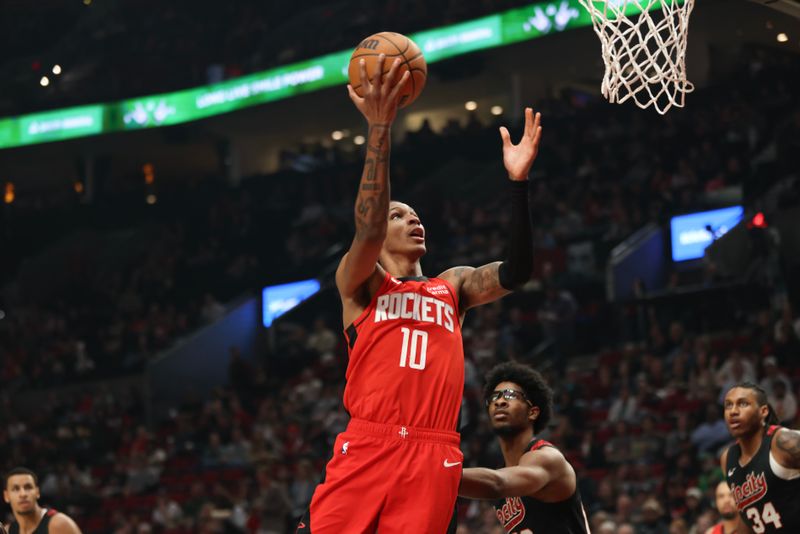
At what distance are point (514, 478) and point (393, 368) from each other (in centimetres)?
74

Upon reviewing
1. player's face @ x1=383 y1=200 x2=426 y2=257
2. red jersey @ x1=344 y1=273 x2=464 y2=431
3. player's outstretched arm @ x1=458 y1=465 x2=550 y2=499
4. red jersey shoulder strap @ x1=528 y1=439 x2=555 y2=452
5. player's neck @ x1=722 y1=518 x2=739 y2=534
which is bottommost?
player's neck @ x1=722 y1=518 x2=739 y2=534

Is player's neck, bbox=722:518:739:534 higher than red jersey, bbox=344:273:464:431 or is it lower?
lower

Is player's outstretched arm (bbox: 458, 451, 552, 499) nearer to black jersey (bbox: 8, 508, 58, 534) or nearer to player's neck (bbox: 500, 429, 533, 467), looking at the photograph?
player's neck (bbox: 500, 429, 533, 467)

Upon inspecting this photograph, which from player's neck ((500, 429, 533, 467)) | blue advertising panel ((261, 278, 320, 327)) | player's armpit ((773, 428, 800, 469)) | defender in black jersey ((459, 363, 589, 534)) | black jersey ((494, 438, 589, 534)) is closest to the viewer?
defender in black jersey ((459, 363, 589, 534))

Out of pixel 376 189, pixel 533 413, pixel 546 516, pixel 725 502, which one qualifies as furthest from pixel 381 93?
pixel 725 502

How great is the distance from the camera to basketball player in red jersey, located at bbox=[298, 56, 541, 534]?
4.22 m

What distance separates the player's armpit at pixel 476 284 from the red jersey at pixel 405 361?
0.51ft

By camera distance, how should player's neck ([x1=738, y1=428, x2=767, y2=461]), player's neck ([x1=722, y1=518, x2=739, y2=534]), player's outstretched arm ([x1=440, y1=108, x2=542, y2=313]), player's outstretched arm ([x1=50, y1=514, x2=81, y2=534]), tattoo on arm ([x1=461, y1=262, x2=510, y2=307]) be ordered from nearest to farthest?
player's outstretched arm ([x1=440, y1=108, x2=542, y2=313]), tattoo on arm ([x1=461, y1=262, x2=510, y2=307]), player's neck ([x1=738, y1=428, x2=767, y2=461]), player's outstretched arm ([x1=50, y1=514, x2=81, y2=534]), player's neck ([x1=722, y1=518, x2=739, y2=534])

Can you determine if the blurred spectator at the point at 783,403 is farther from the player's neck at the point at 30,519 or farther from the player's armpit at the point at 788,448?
the player's neck at the point at 30,519

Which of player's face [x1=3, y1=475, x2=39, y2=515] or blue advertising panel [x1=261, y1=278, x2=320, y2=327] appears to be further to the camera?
blue advertising panel [x1=261, y1=278, x2=320, y2=327]

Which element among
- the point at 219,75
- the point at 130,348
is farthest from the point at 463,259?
the point at 219,75

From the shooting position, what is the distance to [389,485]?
4.29m

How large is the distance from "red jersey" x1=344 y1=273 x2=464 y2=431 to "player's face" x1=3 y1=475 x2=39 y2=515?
3092 mm

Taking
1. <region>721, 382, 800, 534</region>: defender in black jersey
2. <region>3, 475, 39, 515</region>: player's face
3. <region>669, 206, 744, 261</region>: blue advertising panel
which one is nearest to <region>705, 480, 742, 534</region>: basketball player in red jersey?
<region>721, 382, 800, 534</region>: defender in black jersey
